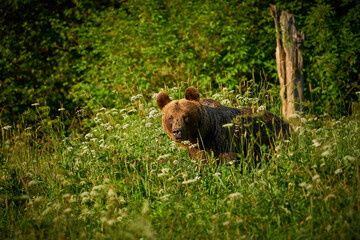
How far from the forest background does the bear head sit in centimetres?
265

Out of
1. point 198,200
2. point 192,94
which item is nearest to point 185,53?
point 192,94

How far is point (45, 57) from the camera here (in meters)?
11.8

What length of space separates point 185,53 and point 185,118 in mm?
4066

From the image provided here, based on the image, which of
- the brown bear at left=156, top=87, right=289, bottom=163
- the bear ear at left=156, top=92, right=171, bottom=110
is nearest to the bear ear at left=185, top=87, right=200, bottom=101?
the brown bear at left=156, top=87, right=289, bottom=163

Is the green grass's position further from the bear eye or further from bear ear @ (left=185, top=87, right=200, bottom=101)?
bear ear @ (left=185, top=87, right=200, bottom=101)

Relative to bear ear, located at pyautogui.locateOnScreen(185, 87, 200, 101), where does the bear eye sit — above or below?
below

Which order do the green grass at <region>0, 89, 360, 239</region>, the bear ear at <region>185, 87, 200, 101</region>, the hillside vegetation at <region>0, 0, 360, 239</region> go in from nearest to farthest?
the green grass at <region>0, 89, 360, 239</region>
the hillside vegetation at <region>0, 0, 360, 239</region>
the bear ear at <region>185, 87, 200, 101</region>

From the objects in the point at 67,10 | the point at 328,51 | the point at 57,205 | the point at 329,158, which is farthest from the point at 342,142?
the point at 67,10

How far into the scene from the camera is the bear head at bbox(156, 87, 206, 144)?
4.19 meters

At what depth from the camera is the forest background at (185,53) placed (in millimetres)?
8195

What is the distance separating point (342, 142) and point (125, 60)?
5911 millimetres

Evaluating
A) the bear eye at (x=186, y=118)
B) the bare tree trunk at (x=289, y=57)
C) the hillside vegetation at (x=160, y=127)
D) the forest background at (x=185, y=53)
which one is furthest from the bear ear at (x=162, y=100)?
the bare tree trunk at (x=289, y=57)

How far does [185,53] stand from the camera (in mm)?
8070

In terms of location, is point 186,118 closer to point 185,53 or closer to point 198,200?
point 198,200
